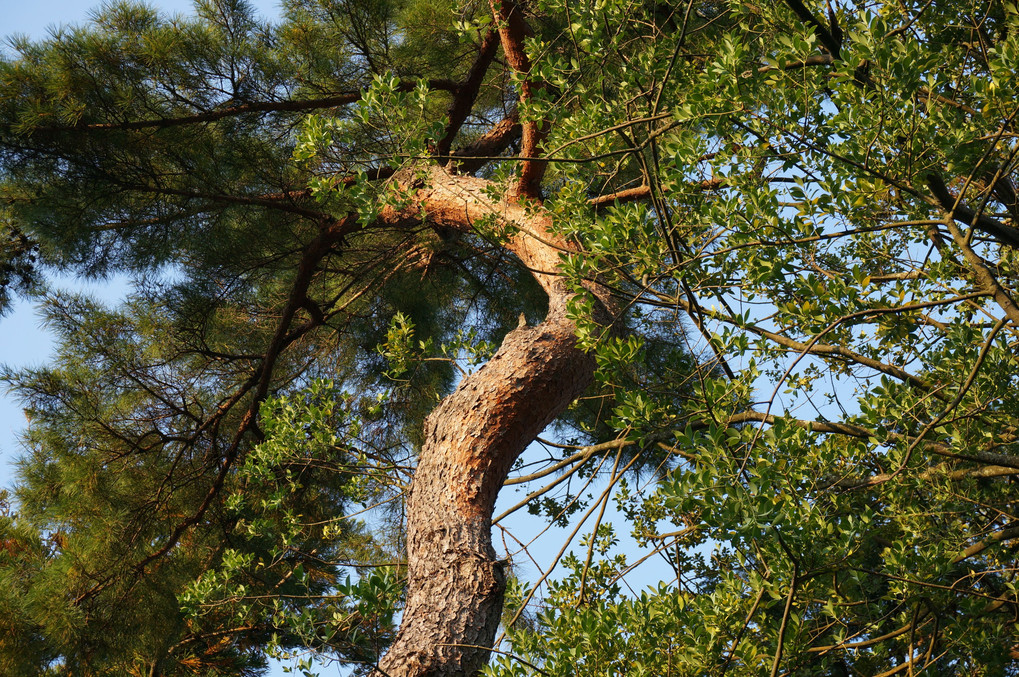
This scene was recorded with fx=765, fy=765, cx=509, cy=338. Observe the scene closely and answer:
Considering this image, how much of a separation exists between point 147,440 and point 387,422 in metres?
1.66

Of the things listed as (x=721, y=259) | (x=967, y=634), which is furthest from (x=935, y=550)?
(x=721, y=259)

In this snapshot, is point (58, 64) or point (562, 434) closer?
point (58, 64)

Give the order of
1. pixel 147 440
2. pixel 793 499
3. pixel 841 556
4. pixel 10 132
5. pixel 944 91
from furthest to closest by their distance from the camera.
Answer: pixel 147 440, pixel 10 132, pixel 944 91, pixel 841 556, pixel 793 499

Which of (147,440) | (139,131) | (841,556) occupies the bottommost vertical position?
(841,556)

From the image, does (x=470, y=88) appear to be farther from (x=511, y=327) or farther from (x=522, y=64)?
(x=511, y=327)

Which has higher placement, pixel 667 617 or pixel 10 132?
pixel 10 132

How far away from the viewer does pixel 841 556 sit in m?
2.17

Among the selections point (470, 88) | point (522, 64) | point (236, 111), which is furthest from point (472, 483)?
point (236, 111)

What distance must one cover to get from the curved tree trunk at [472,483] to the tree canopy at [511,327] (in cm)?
1

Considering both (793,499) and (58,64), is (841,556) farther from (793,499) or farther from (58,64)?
(58,64)

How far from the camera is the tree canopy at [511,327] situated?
2152mm

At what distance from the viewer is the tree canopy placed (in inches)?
84.7

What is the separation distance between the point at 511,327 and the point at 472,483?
302cm

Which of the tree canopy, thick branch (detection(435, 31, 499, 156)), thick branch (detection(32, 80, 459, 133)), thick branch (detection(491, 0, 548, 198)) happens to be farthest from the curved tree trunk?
thick branch (detection(32, 80, 459, 133))
